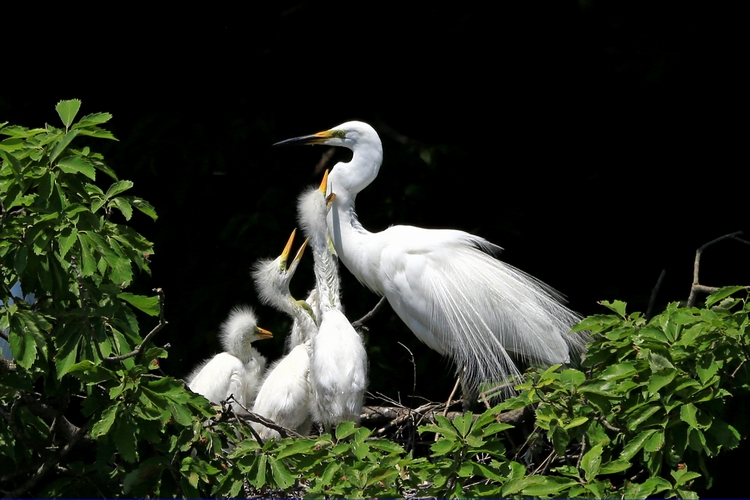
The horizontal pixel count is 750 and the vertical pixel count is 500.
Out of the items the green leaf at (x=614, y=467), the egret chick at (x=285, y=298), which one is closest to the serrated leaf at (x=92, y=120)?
the green leaf at (x=614, y=467)

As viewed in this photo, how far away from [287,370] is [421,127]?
5.24ft

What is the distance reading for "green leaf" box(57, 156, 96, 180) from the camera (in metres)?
2.09

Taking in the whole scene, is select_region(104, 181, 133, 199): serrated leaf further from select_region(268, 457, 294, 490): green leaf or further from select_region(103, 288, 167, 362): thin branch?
select_region(268, 457, 294, 490): green leaf

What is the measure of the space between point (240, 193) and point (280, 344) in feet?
2.43

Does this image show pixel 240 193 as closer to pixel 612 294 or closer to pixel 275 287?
pixel 275 287

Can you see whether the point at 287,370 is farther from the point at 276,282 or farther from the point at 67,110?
the point at 67,110

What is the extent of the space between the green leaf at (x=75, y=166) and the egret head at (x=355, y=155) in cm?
170

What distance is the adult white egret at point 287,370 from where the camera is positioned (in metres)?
3.26

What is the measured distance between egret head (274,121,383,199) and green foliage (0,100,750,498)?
4.90ft

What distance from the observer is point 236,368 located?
11.5ft

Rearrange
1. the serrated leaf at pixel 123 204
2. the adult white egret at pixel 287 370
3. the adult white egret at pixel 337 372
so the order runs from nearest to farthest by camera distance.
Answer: the serrated leaf at pixel 123 204, the adult white egret at pixel 337 372, the adult white egret at pixel 287 370

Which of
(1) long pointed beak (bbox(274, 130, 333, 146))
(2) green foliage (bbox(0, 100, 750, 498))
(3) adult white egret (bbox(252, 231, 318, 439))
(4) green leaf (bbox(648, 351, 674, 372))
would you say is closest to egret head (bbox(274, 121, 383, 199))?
(1) long pointed beak (bbox(274, 130, 333, 146))

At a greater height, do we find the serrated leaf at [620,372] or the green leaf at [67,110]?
the green leaf at [67,110]

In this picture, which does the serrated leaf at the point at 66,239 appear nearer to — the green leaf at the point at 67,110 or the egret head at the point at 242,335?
the green leaf at the point at 67,110
